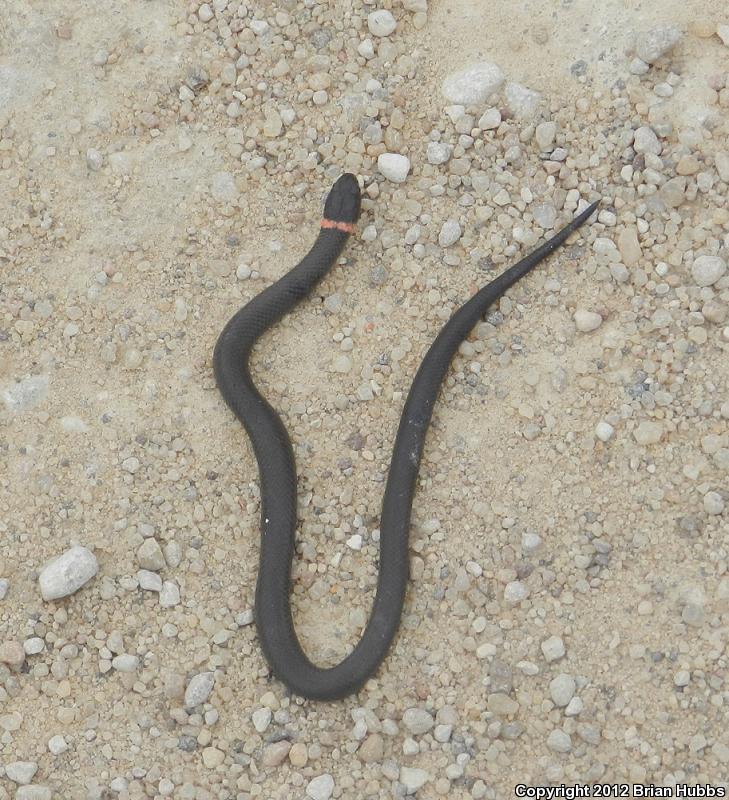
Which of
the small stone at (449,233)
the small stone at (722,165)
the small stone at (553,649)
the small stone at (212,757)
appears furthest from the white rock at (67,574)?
the small stone at (722,165)

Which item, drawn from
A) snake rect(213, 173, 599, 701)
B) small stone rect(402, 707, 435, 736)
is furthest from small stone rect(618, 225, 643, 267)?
small stone rect(402, 707, 435, 736)

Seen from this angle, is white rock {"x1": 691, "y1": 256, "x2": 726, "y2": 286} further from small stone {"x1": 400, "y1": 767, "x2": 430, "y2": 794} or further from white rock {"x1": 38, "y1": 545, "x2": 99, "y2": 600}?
white rock {"x1": 38, "y1": 545, "x2": 99, "y2": 600}

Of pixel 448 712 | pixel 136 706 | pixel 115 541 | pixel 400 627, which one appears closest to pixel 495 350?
pixel 400 627

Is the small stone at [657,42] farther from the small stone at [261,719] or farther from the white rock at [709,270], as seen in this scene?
the small stone at [261,719]

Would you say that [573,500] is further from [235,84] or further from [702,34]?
[235,84]

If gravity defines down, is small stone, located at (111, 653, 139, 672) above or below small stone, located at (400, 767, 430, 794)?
above
